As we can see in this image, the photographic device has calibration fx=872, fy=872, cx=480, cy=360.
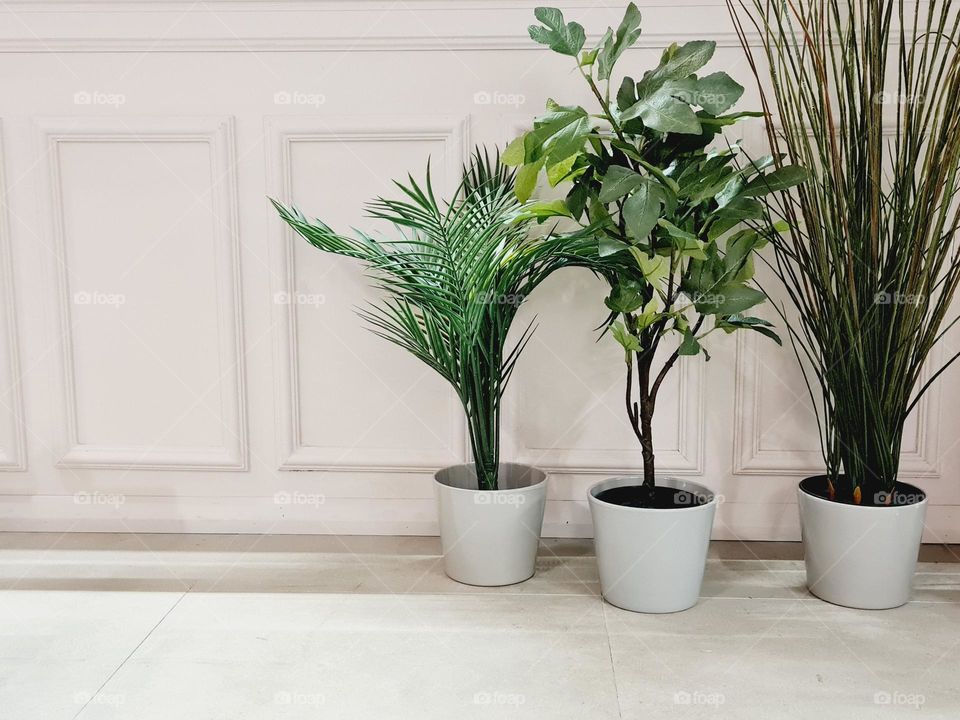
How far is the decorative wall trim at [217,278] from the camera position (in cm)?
195

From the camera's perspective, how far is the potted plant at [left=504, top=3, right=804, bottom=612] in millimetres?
1499

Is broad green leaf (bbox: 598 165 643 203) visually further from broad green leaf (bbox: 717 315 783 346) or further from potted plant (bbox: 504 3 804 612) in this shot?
broad green leaf (bbox: 717 315 783 346)

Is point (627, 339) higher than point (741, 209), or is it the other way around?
point (741, 209)

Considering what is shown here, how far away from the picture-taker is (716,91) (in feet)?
4.87

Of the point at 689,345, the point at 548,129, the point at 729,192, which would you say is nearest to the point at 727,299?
the point at 689,345

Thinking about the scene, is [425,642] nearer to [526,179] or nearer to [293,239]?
[526,179]

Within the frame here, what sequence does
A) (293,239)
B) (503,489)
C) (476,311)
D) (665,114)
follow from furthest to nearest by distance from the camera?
1. (293,239)
2. (503,489)
3. (476,311)
4. (665,114)

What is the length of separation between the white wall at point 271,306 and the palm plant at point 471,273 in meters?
0.19

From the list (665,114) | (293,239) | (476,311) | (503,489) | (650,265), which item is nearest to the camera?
(665,114)

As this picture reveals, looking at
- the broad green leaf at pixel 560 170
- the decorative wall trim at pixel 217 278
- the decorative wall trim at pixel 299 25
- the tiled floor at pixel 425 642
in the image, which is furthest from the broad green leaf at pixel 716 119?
the decorative wall trim at pixel 217 278

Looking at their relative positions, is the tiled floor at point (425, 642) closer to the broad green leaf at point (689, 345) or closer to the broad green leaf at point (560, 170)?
the broad green leaf at point (689, 345)

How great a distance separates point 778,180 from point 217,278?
47.9 inches

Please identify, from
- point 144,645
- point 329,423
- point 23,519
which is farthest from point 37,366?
point 144,645

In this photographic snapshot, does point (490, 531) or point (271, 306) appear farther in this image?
point (271, 306)
